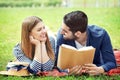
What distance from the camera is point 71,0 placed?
2.85m

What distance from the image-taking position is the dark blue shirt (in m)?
2.49

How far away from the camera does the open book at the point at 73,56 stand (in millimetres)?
2363

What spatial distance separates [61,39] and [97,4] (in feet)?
1.41

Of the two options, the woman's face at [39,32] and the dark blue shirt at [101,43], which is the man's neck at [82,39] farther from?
the woman's face at [39,32]

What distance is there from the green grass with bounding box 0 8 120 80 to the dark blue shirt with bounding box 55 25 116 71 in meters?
0.21

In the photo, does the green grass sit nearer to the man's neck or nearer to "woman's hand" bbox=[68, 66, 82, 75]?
the man's neck

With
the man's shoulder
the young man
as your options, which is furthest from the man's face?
the man's shoulder

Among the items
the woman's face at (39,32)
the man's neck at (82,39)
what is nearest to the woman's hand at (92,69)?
the man's neck at (82,39)

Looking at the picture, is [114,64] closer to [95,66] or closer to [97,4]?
[95,66]

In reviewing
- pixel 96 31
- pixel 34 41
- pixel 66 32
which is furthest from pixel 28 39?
pixel 96 31

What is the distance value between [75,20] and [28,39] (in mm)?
263

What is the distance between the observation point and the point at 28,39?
2516mm

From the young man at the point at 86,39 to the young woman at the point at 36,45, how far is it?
0.22ft

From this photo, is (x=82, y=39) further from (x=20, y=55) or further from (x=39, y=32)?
(x=20, y=55)
